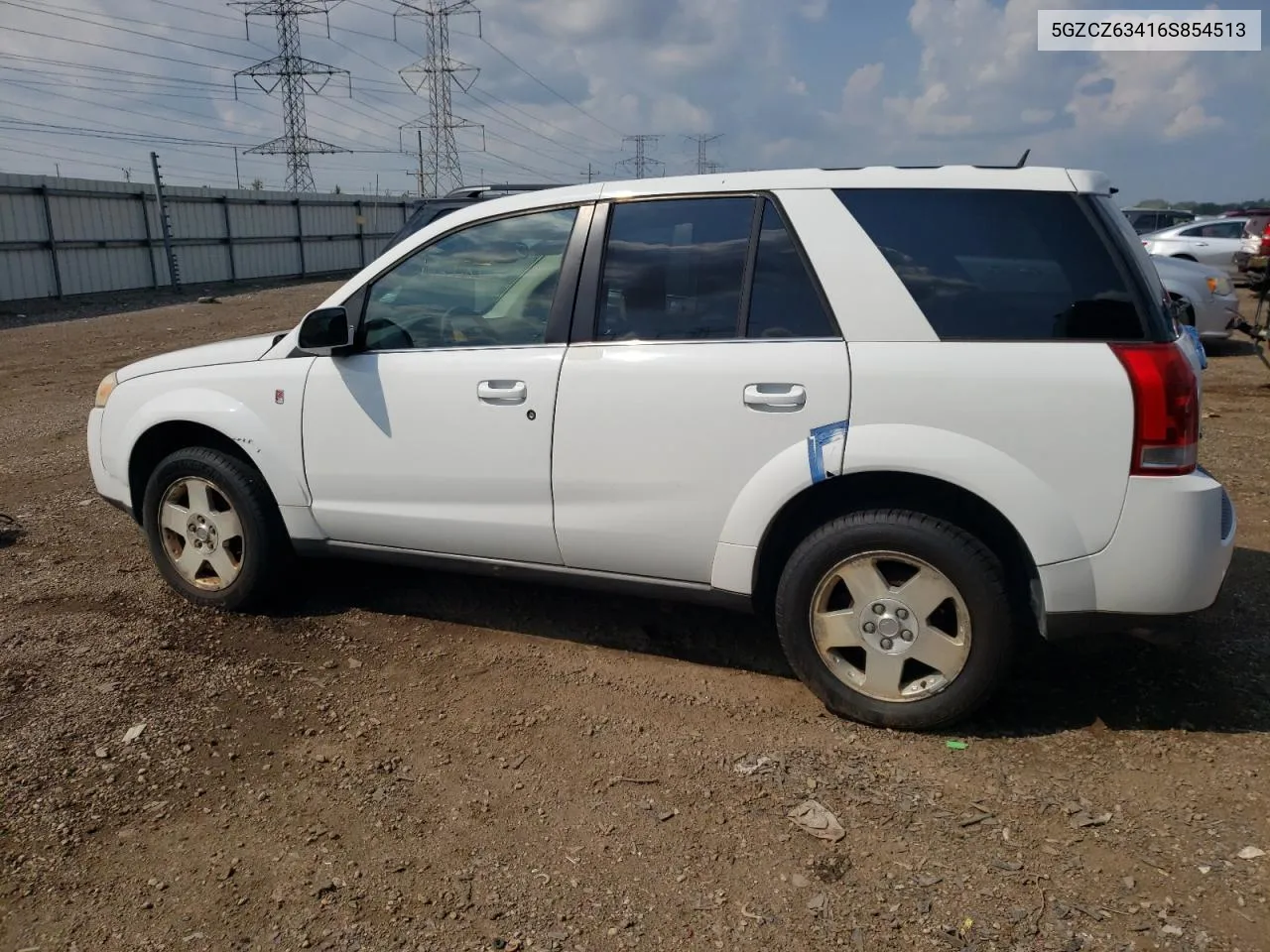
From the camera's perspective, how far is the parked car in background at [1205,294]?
11.5 meters

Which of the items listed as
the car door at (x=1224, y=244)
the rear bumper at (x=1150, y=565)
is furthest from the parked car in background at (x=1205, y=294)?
the rear bumper at (x=1150, y=565)

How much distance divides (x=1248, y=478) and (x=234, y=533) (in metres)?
6.29

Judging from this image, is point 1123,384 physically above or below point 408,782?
above

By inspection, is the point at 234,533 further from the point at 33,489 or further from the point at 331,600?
the point at 33,489

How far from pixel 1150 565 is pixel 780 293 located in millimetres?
1476

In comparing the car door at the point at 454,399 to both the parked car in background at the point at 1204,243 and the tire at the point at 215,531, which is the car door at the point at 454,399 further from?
the parked car in background at the point at 1204,243

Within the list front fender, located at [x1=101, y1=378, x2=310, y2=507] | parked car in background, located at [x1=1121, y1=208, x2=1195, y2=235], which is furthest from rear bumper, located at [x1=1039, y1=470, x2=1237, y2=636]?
parked car in background, located at [x1=1121, y1=208, x2=1195, y2=235]

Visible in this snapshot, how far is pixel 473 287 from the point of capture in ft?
13.4

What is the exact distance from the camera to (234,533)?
435 cm

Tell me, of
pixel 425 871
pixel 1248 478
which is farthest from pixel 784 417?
pixel 1248 478

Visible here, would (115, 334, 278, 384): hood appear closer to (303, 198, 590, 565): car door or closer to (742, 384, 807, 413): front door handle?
(303, 198, 590, 565): car door

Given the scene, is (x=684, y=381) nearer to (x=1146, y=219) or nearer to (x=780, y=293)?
(x=780, y=293)

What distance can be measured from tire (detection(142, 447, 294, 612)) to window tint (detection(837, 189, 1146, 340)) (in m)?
2.81

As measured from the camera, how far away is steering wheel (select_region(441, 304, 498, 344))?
390 cm
